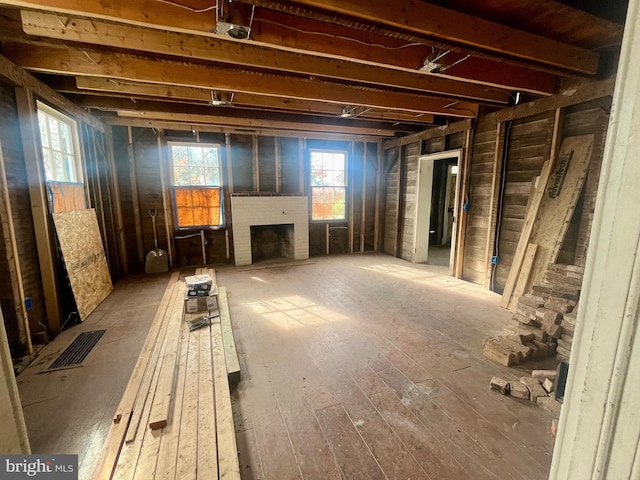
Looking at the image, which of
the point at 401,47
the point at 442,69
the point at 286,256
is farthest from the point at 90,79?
the point at 286,256

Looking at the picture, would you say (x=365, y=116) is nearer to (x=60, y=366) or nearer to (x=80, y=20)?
(x=80, y=20)

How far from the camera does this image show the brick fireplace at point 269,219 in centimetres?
549

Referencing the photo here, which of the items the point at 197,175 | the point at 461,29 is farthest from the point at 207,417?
the point at 197,175

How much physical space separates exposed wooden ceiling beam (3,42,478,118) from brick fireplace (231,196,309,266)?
266cm

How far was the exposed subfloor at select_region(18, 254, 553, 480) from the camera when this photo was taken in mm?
1501

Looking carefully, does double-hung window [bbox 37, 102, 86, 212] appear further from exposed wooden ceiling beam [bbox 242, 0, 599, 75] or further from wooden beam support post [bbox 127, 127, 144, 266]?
exposed wooden ceiling beam [bbox 242, 0, 599, 75]

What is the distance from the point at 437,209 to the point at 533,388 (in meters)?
6.63

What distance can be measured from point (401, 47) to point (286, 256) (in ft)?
14.9

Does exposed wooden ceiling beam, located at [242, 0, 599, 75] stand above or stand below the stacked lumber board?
above

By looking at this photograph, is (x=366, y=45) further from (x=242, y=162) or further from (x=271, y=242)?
(x=271, y=242)

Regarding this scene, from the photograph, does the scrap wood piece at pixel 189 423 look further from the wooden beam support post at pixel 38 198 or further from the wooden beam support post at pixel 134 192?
the wooden beam support post at pixel 134 192

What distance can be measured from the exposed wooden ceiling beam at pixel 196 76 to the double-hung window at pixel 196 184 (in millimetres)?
2535

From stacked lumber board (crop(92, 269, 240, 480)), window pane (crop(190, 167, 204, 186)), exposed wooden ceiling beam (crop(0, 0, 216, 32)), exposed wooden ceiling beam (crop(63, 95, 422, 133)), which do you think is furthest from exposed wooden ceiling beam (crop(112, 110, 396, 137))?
stacked lumber board (crop(92, 269, 240, 480))

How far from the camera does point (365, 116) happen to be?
435 centimetres
